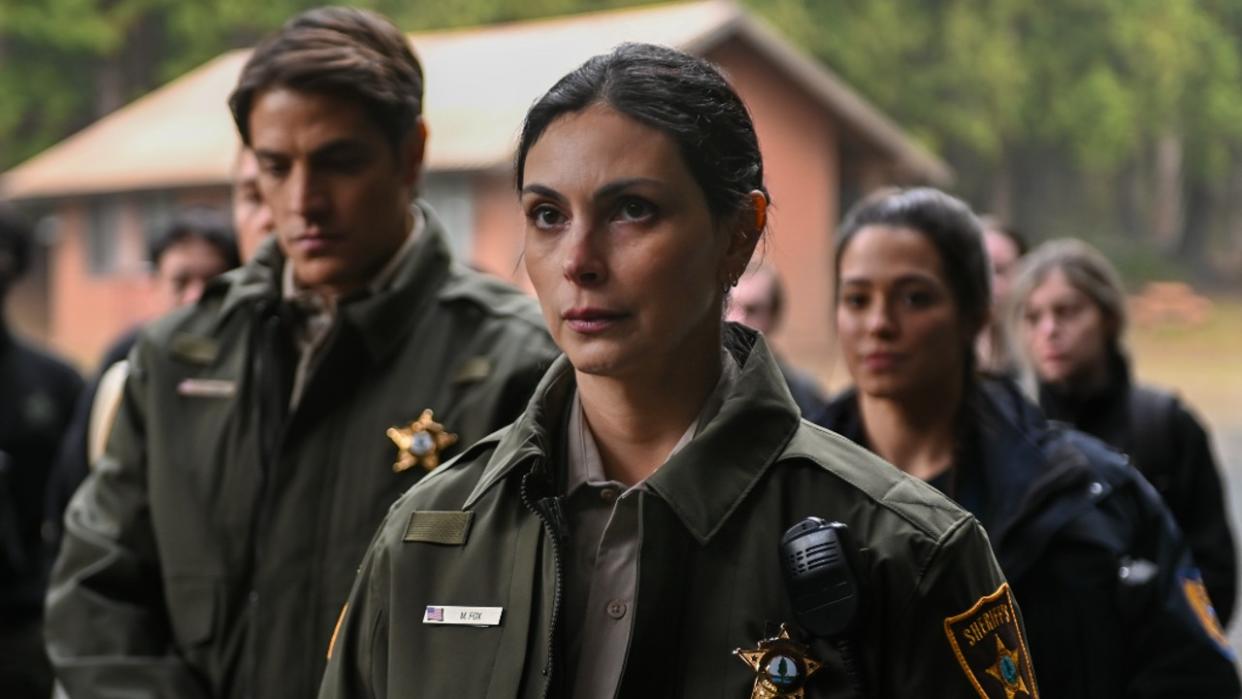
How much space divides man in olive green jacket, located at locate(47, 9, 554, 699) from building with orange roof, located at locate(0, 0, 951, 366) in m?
13.8

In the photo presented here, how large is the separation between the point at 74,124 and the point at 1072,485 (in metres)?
28.0

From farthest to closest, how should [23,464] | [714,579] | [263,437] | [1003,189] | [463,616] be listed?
1. [1003,189]
2. [23,464]
3. [263,437]
4. [463,616]
5. [714,579]

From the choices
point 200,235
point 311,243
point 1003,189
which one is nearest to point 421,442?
point 311,243

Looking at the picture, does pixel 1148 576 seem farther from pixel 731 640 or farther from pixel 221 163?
pixel 221 163

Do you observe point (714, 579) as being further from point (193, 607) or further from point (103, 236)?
point (103, 236)

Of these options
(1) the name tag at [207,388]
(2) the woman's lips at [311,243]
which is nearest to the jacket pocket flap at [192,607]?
(1) the name tag at [207,388]

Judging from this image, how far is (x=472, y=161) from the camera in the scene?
18609 millimetres

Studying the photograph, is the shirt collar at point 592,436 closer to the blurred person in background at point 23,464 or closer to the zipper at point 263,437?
the zipper at point 263,437

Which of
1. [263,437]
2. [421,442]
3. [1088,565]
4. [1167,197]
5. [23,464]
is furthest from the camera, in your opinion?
[1167,197]

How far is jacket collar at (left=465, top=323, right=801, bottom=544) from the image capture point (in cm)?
244

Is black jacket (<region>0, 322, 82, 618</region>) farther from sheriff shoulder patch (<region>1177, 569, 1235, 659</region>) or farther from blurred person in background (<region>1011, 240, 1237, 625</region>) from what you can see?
sheriff shoulder patch (<region>1177, 569, 1235, 659</region>)

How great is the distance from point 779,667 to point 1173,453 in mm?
3395

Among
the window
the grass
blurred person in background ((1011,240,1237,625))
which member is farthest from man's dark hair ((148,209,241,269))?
the window

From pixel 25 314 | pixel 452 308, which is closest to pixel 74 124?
pixel 25 314
